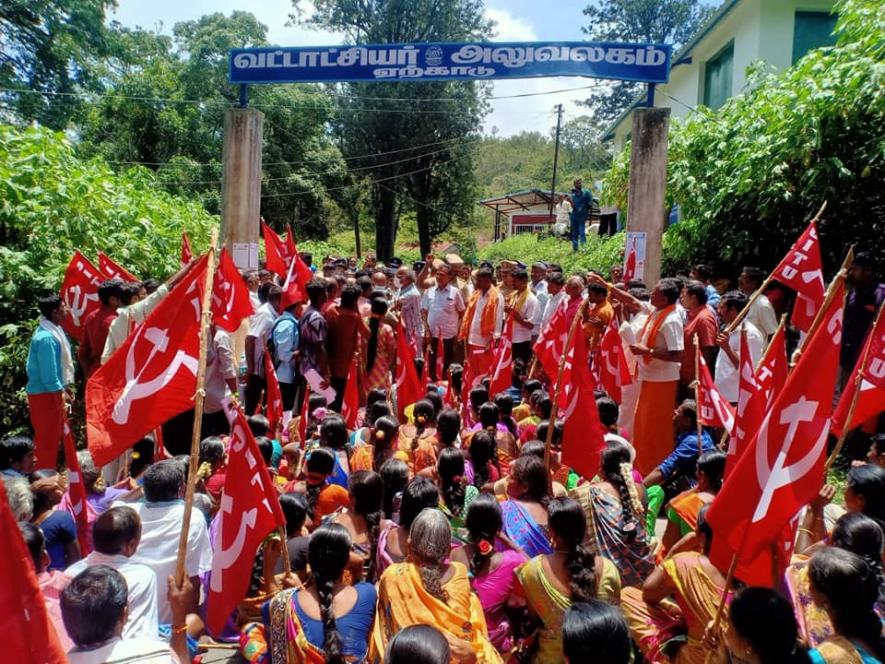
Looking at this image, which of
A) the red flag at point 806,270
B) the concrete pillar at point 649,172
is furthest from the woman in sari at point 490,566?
the concrete pillar at point 649,172

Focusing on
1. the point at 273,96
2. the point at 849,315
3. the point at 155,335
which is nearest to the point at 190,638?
the point at 155,335

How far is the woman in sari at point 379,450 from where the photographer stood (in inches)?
200

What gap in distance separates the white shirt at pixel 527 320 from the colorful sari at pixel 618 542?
217 inches

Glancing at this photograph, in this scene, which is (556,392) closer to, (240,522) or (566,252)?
(240,522)

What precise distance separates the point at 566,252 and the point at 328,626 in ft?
63.2

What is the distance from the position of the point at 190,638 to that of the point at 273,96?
3094cm

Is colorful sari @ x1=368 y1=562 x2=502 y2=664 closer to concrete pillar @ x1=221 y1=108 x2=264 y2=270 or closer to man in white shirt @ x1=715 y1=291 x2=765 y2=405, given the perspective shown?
man in white shirt @ x1=715 y1=291 x2=765 y2=405

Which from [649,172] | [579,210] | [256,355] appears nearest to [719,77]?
[579,210]

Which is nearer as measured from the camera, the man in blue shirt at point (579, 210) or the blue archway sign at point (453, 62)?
the blue archway sign at point (453, 62)

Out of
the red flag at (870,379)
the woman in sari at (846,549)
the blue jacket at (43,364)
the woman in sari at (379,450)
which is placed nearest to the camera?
the woman in sari at (846,549)

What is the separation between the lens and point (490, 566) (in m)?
3.49

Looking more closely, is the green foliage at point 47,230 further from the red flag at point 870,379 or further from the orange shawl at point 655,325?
the red flag at point 870,379

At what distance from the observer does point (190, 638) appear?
3.48m

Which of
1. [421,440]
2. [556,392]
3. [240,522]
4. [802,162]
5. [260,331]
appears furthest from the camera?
[802,162]
